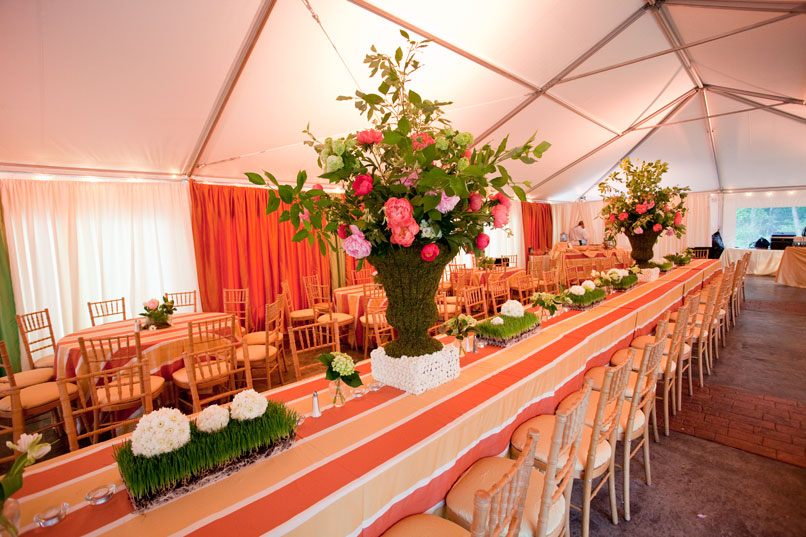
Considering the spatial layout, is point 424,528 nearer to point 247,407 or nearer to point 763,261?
point 247,407

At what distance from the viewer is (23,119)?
10.4 feet

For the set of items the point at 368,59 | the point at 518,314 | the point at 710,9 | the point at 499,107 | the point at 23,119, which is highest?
the point at 710,9

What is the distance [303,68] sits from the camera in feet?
11.3

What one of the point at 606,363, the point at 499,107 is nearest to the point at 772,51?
the point at 499,107

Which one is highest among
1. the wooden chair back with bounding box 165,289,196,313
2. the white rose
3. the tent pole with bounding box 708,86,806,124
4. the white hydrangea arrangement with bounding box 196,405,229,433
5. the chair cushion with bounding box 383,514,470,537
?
the tent pole with bounding box 708,86,806,124

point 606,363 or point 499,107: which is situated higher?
point 499,107

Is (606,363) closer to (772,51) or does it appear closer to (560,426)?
(560,426)

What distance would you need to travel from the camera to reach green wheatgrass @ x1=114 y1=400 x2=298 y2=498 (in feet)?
3.24

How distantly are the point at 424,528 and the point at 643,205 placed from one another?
430 centimetres

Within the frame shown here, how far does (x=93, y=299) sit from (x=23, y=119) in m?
2.47

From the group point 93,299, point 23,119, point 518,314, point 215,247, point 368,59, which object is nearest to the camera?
point 368,59

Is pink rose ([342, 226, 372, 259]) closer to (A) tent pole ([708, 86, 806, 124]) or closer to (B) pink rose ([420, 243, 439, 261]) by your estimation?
(B) pink rose ([420, 243, 439, 261])

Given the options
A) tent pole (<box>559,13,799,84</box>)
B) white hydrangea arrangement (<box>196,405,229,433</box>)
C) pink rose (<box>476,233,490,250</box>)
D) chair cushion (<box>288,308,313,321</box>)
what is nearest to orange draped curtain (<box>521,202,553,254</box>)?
tent pole (<box>559,13,799,84</box>)

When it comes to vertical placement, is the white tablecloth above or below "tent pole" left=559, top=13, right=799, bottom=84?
below
